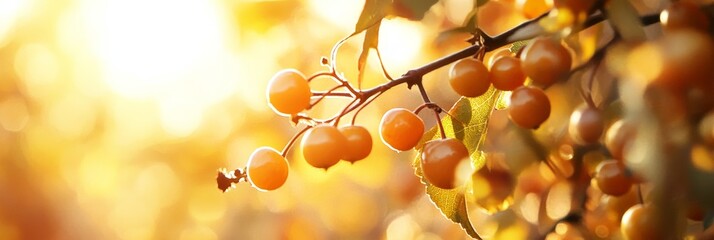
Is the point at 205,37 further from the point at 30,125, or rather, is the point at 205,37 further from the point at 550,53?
the point at 550,53

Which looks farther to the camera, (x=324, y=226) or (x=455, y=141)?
(x=324, y=226)

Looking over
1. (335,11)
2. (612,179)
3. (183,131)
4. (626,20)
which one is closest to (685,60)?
(626,20)

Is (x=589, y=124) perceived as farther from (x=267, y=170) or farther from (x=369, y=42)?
(x=267, y=170)

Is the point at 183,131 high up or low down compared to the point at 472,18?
down

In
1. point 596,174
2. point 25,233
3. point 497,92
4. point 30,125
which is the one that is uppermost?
point 497,92

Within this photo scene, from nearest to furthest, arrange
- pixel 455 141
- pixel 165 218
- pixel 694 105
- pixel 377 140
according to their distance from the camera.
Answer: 1. pixel 694 105
2. pixel 455 141
3. pixel 377 140
4. pixel 165 218

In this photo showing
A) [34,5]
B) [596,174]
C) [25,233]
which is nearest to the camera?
[596,174]

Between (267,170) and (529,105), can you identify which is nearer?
(529,105)

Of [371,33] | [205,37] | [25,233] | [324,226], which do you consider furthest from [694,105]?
[25,233]
